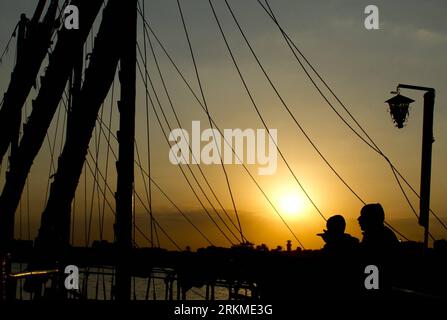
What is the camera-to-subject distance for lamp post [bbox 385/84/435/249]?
16.8 meters

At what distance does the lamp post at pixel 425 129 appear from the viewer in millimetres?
16844

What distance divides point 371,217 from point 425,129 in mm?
6876

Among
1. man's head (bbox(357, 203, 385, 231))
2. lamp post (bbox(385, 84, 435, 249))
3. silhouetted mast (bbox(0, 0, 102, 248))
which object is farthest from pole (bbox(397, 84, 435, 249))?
silhouetted mast (bbox(0, 0, 102, 248))

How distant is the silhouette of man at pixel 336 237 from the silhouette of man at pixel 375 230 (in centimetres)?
33

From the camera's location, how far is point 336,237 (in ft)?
37.1

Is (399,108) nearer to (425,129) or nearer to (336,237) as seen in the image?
(425,129)

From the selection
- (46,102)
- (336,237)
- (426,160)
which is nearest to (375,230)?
(336,237)

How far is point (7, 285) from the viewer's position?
11.5 m

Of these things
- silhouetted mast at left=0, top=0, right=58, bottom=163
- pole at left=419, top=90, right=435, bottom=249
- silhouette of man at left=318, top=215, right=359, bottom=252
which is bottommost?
silhouette of man at left=318, top=215, right=359, bottom=252

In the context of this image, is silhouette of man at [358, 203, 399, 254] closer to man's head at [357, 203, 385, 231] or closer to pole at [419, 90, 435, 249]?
man's head at [357, 203, 385, 231]

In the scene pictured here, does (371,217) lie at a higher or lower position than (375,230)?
higher

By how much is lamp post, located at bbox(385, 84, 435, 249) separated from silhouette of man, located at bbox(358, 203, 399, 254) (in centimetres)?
585

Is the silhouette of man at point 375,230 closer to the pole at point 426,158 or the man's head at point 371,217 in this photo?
the man's head at point 371,217

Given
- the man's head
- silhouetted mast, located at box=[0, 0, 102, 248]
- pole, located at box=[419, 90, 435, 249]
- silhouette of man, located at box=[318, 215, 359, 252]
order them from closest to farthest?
1. the man's head
2. silhouette of man, located at box=[318, 215, 359, 252]
3. pole, located at box=[419, 90, 435, 249]
4. silhouetted mast, located at box=[0, 0, 102, 248]
